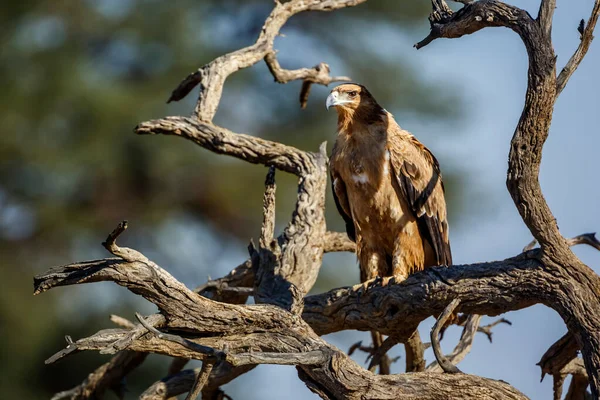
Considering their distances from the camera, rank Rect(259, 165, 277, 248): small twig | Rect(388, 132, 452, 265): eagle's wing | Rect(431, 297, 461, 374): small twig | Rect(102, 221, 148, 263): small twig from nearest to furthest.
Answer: Rect(102, 221, 148, 263): small twig
Rect(431, 297, 461, 374): small twig
Rect(259, 165, 277, 248): small twig
Rect(388, 132, 452, 265): eagle's wing

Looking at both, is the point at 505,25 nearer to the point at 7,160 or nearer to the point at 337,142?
the point at 337,142

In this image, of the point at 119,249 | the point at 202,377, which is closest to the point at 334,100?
the point at 119,249

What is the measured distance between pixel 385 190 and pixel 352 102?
57 centimetres

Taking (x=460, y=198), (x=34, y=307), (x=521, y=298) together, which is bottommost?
(x=521, y=298)

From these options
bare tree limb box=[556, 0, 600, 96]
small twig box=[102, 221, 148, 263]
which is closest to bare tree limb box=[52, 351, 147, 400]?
small twig box=[102, 221, 148, 263]

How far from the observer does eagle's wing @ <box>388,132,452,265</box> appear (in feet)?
15.5

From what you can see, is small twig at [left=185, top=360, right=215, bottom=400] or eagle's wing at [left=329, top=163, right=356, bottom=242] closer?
small twig at [left=185, top=360, right=215, bottom=400]

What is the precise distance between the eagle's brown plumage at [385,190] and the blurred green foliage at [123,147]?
572 cm

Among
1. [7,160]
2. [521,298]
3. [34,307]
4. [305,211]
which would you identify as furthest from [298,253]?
[7,160]

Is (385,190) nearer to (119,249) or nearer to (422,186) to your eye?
(422,186)

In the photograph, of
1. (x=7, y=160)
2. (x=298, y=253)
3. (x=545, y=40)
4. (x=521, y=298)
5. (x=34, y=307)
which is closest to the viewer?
(x=545, y=40)

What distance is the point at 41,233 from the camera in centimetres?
1151

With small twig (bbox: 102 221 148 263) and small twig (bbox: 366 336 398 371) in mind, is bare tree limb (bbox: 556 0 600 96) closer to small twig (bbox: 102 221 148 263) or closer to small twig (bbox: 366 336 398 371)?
small twig (bbox: 102 221 148 263)

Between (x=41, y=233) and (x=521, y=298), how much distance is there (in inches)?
353
